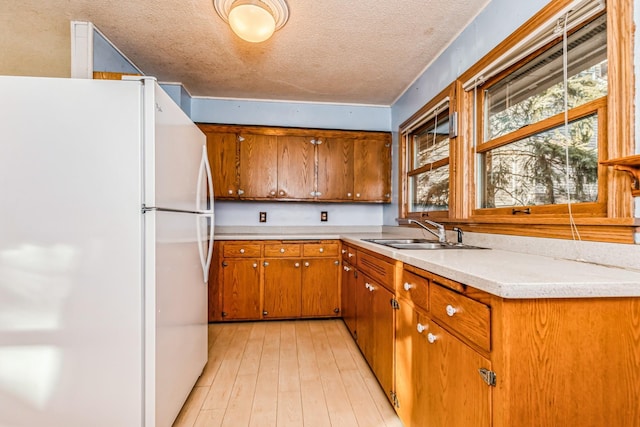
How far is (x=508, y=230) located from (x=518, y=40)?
40.2 inches

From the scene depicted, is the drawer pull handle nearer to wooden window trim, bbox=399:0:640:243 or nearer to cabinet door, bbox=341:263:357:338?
wooden window trim, bbox=399:0:640:243

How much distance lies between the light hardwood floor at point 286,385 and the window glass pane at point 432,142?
1771 mm

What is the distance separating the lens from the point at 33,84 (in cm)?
126

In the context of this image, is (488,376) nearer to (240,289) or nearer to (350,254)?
(350,254)

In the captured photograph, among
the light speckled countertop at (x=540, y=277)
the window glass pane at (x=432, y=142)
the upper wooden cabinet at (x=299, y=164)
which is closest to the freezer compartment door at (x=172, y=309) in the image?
the light speckled countertop at (x=540, y=277)

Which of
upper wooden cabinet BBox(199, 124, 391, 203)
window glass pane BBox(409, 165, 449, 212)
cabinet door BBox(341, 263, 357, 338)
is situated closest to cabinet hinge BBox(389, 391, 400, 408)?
cabinet door BBox(341, 263, 357, 338)

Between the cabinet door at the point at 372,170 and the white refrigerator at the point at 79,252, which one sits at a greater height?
the cabinet door at the point at 372,170

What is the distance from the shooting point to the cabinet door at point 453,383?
0.94 meters

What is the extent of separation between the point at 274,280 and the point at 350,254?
2.83 ft

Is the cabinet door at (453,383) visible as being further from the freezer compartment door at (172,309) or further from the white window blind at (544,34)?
the white window blind at (544,34)

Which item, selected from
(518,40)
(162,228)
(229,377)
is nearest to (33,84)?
(162,228)

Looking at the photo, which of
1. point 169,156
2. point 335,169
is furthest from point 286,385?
point 335,169

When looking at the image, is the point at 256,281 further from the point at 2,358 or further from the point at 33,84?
the point at 33,84

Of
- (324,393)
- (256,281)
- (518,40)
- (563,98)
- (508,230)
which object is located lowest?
(324,393)
